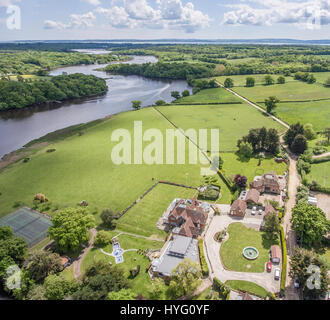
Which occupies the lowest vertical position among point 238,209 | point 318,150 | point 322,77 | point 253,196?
point 238,209

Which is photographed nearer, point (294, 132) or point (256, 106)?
point (294, 132)

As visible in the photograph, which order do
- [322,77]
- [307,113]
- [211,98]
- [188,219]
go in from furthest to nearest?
[322,77], [211,98], [307,113], [188,219]

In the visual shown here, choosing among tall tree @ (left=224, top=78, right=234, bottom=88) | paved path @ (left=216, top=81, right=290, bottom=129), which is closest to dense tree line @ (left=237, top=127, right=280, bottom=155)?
paved path @ (left=216, top=81, right=290, bottom=129)

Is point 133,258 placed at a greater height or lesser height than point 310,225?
lesser

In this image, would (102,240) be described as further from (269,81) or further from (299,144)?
(269,81)

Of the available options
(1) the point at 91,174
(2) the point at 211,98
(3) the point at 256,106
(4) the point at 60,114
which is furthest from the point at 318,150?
(4) the point at 60,114

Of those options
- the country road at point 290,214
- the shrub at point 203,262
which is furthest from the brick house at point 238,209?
the shrub at point 203,262

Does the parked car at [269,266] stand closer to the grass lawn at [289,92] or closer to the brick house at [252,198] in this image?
the brick house at [252,198]
